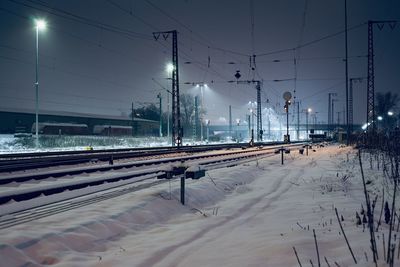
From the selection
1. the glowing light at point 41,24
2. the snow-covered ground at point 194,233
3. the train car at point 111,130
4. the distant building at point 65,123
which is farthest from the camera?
the train car at point 111,130

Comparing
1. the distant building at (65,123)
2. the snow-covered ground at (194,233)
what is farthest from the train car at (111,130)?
the snow-covered ground at (194,233)

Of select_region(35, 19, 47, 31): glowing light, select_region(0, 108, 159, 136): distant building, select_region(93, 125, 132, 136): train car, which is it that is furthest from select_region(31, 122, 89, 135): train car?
select_region(35, 19, 47, 31): glowing light

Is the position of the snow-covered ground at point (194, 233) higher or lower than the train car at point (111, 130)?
lower

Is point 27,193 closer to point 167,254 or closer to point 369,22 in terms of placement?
point 167,254

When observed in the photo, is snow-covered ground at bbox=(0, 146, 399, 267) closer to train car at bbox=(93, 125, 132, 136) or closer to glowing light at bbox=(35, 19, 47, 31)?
glowing light at bbox=(35, 19, 47, 31)

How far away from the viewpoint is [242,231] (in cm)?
604

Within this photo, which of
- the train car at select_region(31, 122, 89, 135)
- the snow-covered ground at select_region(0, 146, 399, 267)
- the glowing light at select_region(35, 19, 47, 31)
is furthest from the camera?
the train car at select_region(31, 122, 89, 135)

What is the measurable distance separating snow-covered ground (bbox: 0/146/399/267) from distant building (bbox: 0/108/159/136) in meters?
38.0

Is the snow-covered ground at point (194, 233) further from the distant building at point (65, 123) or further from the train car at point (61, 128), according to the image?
the train car at point (61, 128)

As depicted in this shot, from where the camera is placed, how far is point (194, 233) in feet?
20.2

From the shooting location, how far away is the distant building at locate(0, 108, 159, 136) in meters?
54.9

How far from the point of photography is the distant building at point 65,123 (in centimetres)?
5488

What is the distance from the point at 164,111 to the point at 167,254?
10401 cm

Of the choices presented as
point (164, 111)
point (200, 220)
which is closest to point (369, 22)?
point (200, 220)
